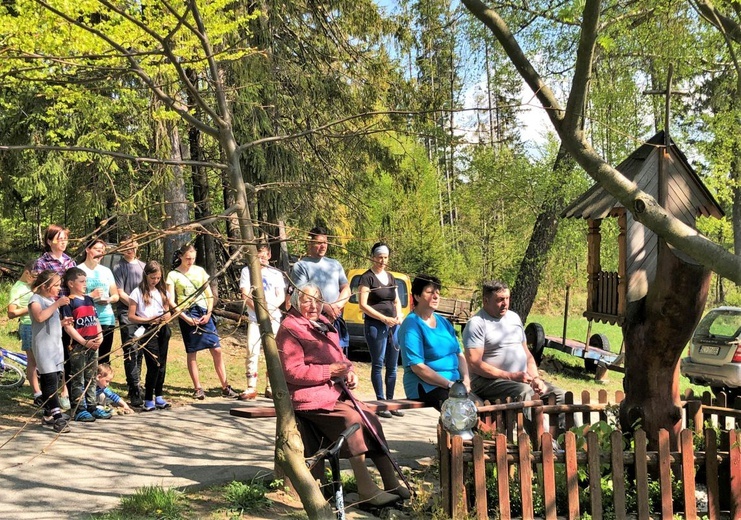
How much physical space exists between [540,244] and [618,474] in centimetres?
1078

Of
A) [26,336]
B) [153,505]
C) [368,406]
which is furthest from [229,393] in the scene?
[153,505]

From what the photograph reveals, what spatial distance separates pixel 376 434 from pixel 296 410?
22.4 inches

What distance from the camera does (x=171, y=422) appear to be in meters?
7.34

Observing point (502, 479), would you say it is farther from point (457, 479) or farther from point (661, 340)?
point (661, 340)

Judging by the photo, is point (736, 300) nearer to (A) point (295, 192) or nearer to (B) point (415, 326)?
(A) point (295, 192)

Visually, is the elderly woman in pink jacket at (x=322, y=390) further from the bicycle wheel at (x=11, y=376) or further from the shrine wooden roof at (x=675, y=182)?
the bicycle wheel at (x=11, y=376)

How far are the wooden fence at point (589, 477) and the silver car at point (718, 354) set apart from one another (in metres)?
8.86

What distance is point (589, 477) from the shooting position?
15.4ft

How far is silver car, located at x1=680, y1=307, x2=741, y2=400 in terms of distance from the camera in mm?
13055

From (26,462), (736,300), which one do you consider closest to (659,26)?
(26,462)

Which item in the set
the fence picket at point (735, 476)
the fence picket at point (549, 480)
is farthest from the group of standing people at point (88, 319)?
the fence picket at point (735, 476)

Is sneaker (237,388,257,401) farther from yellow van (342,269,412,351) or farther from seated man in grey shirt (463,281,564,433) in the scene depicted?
yellow van (342,269,412,351)

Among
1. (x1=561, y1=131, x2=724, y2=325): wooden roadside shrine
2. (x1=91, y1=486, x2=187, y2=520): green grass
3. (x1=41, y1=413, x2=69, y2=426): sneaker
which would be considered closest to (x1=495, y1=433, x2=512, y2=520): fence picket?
(x1=561, y1=131, x2=724, y2=325): wooden roadside shrine

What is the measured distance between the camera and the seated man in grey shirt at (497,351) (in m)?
6.25
